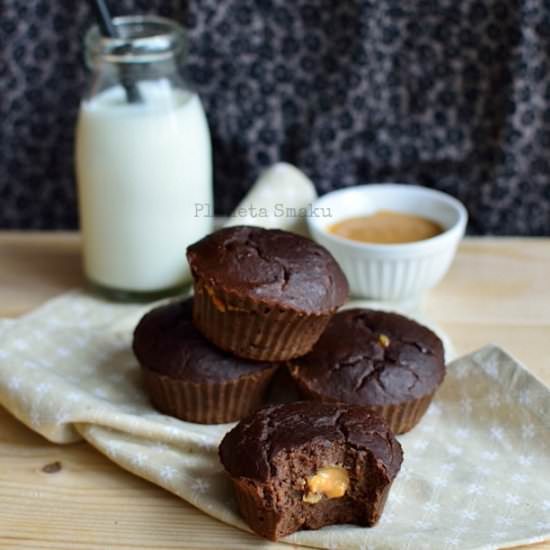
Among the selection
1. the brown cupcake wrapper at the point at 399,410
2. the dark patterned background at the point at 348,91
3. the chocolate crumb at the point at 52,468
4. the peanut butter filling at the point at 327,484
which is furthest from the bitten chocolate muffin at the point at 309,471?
the dark patterned background at the point at 348,91

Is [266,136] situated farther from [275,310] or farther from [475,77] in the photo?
[275,310]

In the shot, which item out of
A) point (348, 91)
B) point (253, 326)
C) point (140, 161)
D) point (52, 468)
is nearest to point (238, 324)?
point (253, 326)

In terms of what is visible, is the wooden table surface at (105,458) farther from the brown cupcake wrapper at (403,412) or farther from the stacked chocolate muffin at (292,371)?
the brown cupcake wrapper at (403,412)

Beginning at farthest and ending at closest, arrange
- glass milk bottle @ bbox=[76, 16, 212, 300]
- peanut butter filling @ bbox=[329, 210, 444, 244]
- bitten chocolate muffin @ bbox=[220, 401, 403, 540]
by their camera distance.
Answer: peanut butter filling @ bbox=[329, 210, 444, 244], glass milk bottle @ bbox=[76, 16, 212, 300], bitten chocolate muffin @ bbox=[220, 401, 403, 540]

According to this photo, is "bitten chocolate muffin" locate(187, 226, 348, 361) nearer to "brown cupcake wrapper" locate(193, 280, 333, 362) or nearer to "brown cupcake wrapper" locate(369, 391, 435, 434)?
"brown cupcake wrapper" locate(193, 280, 333, 362)

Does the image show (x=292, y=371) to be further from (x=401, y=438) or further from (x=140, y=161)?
(x=140, y=161)

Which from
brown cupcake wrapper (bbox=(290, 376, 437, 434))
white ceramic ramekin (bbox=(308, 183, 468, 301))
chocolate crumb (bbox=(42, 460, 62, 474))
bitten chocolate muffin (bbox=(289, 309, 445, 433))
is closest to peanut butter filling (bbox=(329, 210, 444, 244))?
white ceramic ramekin (bbox=(308, 183, 468, 301))
